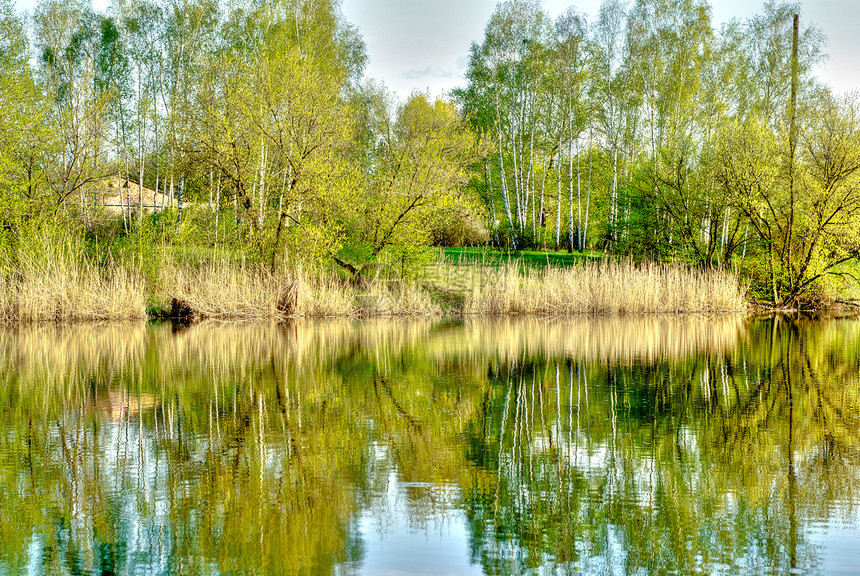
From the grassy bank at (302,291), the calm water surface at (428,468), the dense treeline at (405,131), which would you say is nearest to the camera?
the calm water surface at (428,468)

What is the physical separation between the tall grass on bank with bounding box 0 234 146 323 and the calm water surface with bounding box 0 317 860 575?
25.7ft

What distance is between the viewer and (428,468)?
4637 mm

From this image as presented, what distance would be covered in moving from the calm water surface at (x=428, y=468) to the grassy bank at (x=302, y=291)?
26.5 ft

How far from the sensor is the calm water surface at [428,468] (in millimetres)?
3285

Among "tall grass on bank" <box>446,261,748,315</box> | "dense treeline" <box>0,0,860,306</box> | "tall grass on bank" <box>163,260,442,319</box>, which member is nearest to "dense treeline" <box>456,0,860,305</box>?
"dense treeline" <box>0,0,860,306</box>

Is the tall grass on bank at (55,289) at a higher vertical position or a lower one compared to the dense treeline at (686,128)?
lower

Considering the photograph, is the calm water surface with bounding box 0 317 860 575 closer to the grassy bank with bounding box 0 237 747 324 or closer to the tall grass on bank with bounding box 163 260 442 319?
the grassy bank with bounding box 0 237 747 324

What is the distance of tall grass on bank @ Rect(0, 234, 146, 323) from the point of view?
1714 centimetres

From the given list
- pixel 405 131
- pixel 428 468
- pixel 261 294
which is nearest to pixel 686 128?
pixel 405 131

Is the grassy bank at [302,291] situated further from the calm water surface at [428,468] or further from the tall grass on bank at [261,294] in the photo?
the calm water surface at [428,468]

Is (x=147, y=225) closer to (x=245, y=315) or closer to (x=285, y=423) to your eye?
(x=245, y=315)

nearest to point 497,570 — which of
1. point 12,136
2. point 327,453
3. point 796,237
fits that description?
point 327,453

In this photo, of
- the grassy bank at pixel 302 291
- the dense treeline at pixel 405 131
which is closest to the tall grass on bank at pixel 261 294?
the grassy bank at pixel 302 291

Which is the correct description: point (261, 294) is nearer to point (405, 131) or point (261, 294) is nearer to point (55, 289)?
point (55, 289)
